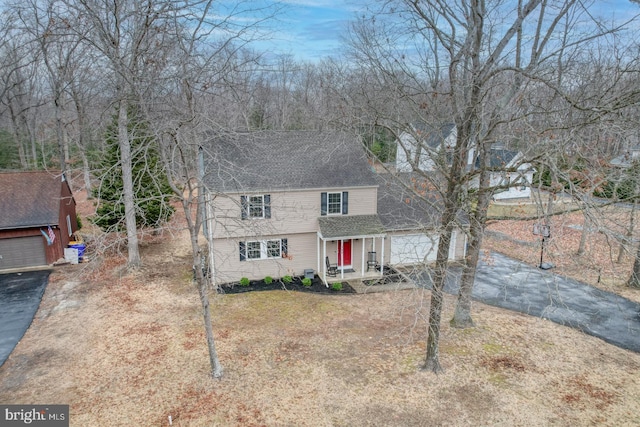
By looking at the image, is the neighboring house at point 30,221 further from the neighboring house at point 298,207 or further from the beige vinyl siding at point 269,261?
the neighboring house at point 298,207

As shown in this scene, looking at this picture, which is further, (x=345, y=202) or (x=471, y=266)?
(x=345, y=202)

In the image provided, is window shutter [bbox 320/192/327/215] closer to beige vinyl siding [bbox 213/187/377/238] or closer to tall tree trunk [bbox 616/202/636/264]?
beige vinyl siding [bbox 213/187/377/238]

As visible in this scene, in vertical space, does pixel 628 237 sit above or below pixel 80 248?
above

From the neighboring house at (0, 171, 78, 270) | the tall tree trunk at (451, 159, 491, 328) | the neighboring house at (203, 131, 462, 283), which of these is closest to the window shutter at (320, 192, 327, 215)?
the neighboring house at (203, 131, 462, 283)

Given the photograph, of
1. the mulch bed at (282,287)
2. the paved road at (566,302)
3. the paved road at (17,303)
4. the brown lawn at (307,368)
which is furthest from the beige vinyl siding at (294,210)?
the paved road at (17,303)

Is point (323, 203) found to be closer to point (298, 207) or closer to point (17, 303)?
point (298, 207)

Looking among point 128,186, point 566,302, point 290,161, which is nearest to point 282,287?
point 290,161

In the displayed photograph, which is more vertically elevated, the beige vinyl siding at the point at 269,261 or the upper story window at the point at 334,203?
the upper story window at the point at 334,203

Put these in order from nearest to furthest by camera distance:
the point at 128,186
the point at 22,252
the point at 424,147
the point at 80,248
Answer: the point at 424,147 < the point at 128,186 < the point at 22,252 < the point at 80,248
